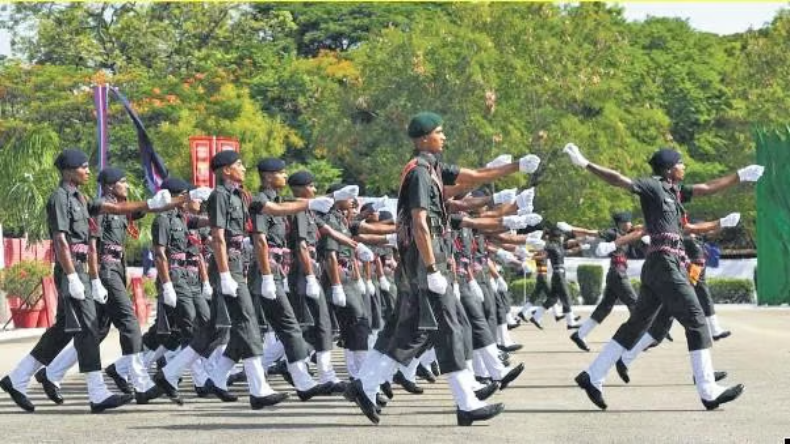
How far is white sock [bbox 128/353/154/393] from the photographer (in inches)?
614

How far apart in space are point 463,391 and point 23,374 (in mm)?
4453

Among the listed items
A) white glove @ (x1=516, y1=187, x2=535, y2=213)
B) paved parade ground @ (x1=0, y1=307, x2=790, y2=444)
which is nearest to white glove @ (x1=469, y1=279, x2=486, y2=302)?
paved parade ground @ (x1=0, y1=307, x2=790, y2=444)

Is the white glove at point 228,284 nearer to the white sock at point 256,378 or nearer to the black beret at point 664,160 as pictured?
the white sock at point 256,378

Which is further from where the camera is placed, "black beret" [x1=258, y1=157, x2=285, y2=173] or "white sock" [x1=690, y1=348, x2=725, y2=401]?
"black beret" [x1=258, y1=157, x2=285, y2=173]

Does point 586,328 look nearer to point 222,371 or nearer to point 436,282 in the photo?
point 222,371

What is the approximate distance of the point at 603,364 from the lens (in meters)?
14.5

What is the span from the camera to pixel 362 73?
197 ft

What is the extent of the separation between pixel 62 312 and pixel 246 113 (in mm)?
47131

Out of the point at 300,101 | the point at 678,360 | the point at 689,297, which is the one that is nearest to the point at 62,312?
the point at 689,297

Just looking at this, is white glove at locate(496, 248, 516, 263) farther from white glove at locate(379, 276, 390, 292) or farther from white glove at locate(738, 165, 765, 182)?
white glove at locate(738, 165, 765, 182)

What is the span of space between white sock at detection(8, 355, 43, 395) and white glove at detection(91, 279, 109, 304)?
2.94 feet

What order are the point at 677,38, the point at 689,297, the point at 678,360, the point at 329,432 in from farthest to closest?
the point at 677,38, the point at 678,360, the point at 689,297, the point at 329,432

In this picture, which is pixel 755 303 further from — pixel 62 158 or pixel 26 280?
pixel 62 158

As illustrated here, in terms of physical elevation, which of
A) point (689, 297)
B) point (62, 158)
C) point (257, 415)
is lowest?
point (257, 415)
